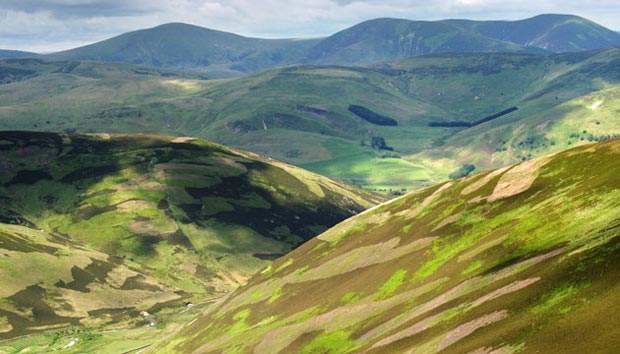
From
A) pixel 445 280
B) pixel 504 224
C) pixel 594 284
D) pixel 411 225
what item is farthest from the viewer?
pixel 411 225

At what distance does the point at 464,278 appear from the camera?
81.3 meters

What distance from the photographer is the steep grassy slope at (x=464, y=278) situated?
5625 cm

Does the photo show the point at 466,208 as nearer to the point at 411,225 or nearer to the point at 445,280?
the point at 411,225

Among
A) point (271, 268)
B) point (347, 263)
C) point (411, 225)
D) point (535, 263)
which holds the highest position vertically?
point (535, 263)

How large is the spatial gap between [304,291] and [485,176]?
1856 inches

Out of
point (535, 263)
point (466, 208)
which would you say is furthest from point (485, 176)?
point (535, 263)

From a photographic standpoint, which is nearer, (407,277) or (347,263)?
(407,277)

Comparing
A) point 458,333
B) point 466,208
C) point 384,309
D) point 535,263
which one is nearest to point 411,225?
point 466,208

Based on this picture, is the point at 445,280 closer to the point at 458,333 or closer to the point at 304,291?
the point at 458,333

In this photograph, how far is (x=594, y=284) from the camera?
55688 millimetres

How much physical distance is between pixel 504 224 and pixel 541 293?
109 feet

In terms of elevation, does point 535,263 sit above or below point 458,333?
above

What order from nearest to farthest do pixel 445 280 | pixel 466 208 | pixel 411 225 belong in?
pixel 445 280, pixel 466 208, pixel 411 225

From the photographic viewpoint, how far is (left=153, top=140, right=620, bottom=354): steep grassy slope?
185ft
